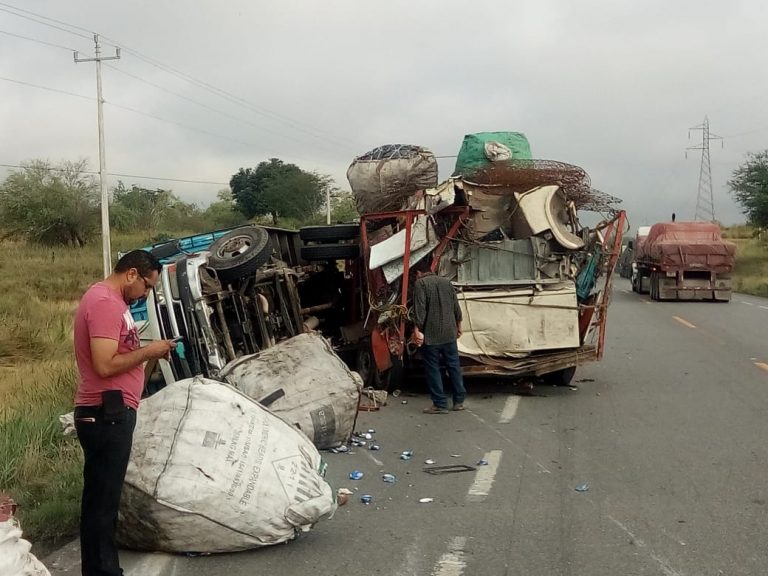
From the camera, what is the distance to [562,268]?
1069cm

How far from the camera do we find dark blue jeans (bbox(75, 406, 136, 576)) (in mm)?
4152

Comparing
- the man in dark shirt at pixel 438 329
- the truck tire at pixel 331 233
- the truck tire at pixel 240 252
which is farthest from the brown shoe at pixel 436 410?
the truck tire at pixel 331 233

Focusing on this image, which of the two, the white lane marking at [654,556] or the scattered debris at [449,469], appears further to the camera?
the scattered debris at [449,469]

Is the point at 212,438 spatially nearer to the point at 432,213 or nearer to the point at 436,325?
the point at 436,325

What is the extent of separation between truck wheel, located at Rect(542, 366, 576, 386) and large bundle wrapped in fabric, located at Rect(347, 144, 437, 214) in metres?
3.01

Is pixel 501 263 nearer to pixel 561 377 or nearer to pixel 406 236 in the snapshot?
pixel 406 236

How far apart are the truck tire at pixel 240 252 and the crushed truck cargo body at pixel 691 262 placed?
20.2m

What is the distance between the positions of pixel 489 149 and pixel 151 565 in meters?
8.02

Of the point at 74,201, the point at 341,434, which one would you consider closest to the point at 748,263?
the point at 74,201

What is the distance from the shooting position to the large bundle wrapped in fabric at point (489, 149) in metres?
11.4

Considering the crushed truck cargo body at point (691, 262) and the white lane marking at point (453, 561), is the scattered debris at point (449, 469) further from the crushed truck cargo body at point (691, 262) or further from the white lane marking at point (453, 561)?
the crushed truck cargo body at point (691, 262)

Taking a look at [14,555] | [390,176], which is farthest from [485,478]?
[390,176]

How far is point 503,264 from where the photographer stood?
34.6ft

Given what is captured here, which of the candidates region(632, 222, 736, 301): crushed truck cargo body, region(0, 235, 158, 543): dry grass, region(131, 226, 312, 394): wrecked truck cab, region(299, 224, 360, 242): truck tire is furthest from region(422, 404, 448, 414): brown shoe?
region(632, 222, 736, 301): crushed truck cargo body
